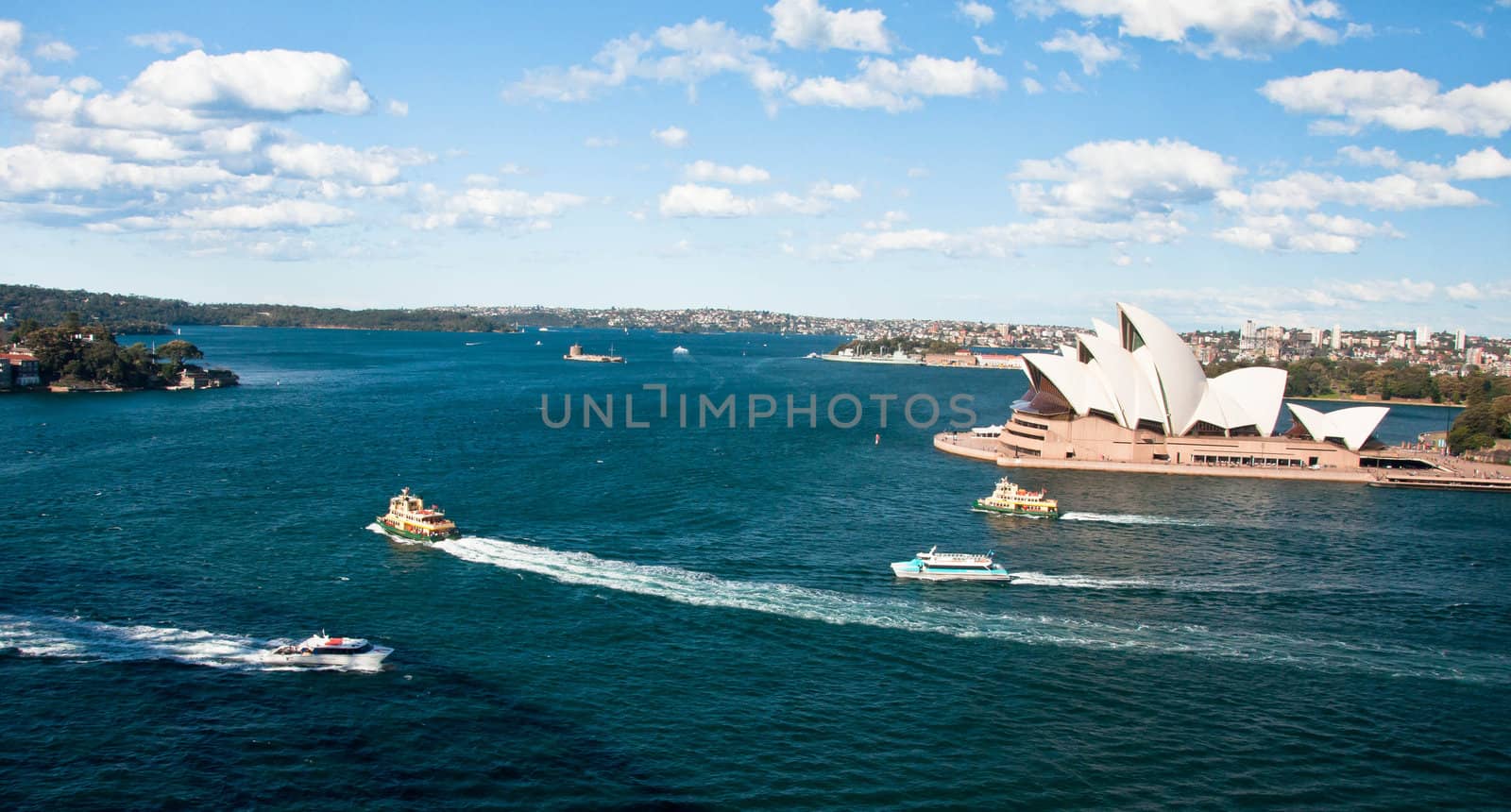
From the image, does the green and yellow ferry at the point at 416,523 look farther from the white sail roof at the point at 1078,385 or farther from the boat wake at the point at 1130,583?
the white sail roof at the point at 1078,385

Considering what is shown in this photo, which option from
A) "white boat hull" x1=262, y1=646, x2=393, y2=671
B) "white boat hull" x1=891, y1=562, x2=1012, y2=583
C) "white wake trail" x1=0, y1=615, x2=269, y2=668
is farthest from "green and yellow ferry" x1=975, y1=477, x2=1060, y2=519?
"white wake trail" x1=0, y1=615, x2=269, y2=668

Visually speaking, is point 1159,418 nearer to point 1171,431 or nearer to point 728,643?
point 1171,431

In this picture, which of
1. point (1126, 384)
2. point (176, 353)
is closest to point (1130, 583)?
point (1126, 384)

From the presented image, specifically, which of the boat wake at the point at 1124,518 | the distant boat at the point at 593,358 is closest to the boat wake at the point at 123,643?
the boat wake at the point at 1124,518

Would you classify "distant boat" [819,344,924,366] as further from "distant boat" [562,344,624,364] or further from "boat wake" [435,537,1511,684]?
"boat wake" [435,537,1511,684]

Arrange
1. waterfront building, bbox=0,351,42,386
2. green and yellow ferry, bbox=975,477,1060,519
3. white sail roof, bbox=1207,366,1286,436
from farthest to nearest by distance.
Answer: waterfront building, bbox=0,351,42,386, white sail roof, bbox=1207,366,1286,436, green and yellow ferry, bbox=975,477,1060,519
